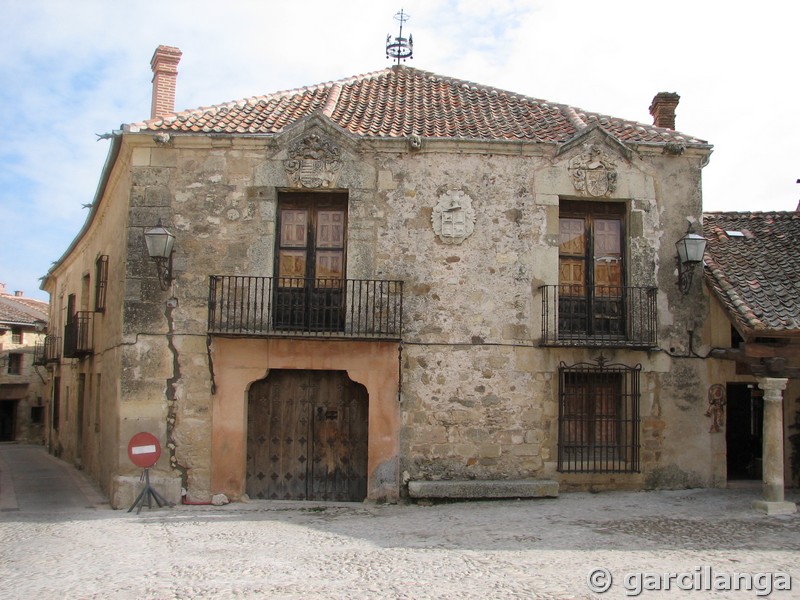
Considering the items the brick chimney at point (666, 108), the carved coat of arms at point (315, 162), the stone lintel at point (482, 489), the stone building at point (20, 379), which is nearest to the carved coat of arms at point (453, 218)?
the carved coat of arms at point (315, 162)

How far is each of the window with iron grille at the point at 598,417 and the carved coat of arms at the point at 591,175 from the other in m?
2.52

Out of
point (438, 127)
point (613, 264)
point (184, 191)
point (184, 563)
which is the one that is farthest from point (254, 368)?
point (613, 264)

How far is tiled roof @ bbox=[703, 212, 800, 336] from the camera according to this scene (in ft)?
32.2

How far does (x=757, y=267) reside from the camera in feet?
37.4

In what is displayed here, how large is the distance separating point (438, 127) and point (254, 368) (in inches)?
179

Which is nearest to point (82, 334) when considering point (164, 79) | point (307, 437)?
point (164, 79)

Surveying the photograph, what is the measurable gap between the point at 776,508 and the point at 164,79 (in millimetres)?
11608

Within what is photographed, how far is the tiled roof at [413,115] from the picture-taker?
1102 centimetres

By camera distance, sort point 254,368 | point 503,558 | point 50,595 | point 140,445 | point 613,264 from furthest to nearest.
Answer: point 613,264 < point 254,368 < point 140,445 < point 503,558 < point 50,595

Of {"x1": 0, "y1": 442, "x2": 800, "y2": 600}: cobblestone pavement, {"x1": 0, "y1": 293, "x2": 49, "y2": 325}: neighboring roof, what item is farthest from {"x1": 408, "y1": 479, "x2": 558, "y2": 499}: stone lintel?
{"x1": 0, "y1": 293, "x2": 49, "y2": 325}: neighboring roof

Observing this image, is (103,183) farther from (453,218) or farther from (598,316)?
(598,316)

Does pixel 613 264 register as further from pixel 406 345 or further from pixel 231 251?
pixel 231 251

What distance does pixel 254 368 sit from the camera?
34.3ft

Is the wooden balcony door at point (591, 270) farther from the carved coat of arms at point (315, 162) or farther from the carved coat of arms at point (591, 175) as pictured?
the carved coat of arms at point (315, 162)
